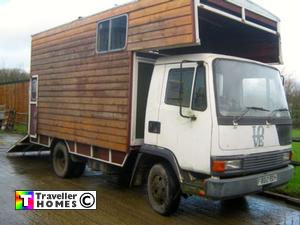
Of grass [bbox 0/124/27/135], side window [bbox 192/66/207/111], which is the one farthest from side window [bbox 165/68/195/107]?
grass [bbox 0/124/27/135]

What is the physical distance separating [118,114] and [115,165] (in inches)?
40.0

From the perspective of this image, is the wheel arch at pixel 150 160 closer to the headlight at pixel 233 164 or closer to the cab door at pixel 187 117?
the cab door at pixel 187 117

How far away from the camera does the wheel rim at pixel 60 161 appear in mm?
8656

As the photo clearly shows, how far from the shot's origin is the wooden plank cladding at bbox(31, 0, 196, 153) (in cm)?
577

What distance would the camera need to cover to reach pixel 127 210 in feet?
20.6

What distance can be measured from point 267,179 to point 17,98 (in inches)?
733

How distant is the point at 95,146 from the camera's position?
290 inches

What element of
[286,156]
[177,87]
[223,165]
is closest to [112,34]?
[177,87]

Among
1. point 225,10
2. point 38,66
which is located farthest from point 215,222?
point 38,66

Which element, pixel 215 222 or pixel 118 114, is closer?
pixel 215 222

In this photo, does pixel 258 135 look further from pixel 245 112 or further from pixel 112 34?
pixel 112 34

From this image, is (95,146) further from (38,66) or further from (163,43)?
(38,66)

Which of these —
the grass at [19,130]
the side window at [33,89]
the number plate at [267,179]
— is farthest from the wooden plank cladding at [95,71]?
the grass at [19,130]

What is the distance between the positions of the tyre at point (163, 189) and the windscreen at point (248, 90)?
53.0 inches
